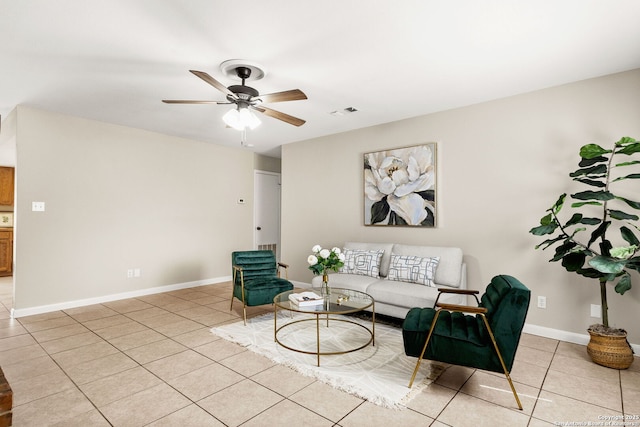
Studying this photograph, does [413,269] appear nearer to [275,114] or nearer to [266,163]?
[275,114]

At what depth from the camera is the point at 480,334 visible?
90.6 inches

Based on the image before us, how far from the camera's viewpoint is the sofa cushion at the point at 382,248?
14.1ft

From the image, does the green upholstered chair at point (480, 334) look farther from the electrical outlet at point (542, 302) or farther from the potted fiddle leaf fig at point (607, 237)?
the electrical outlet at point (542, 302)

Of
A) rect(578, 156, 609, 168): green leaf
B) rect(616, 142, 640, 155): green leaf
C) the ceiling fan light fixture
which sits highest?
the ceiling fan light fixture

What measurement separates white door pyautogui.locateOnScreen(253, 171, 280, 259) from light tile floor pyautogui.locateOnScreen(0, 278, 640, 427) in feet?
11.9

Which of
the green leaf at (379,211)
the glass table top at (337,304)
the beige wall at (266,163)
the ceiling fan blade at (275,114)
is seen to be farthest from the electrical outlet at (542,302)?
the beige wall at (266,163)

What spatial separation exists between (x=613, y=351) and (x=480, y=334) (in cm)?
141

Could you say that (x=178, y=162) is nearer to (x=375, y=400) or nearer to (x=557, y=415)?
(x=375, y=400)

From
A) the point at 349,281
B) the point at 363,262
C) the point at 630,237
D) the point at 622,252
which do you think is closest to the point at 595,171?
the point at 630,237

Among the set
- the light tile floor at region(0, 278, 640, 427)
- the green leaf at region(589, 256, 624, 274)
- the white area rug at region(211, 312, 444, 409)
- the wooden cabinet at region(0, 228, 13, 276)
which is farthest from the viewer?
the wooden cabinet at region(0, 228, 13, 276)

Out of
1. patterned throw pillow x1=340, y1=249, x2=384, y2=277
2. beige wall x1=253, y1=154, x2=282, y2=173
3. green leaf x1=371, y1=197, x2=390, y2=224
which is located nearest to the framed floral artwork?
green leaf x1=371, y1=197, x2=390, y2=224

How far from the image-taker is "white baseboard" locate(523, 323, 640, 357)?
10.7ft

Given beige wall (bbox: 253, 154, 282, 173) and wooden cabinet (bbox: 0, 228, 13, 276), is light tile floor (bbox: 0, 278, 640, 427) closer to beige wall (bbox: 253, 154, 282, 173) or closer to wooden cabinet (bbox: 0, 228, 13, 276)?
beige wall (bbox: 253, 154, 282, 173)

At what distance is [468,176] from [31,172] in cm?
546
